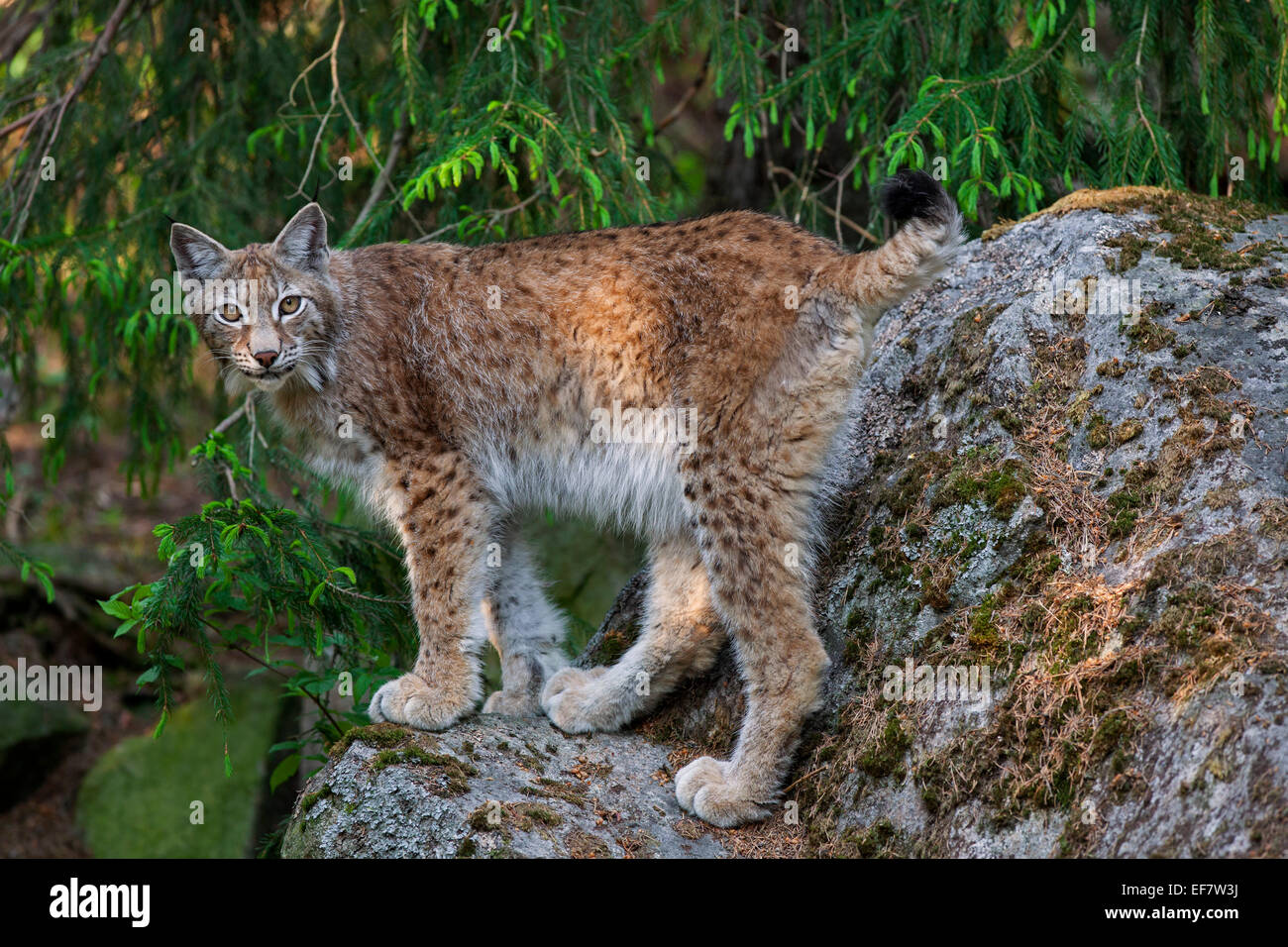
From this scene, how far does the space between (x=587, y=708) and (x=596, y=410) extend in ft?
3.61

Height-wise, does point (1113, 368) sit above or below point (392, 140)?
below

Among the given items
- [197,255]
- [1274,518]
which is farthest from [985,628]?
[197,255]

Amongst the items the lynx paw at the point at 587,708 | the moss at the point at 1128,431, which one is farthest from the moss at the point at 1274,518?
the lynx paw at the point at 587,708

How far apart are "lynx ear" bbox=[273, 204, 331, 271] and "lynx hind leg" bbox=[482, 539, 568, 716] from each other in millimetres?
1336

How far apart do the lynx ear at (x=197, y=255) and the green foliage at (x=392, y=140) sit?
0.44 meters

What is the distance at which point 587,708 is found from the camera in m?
4.26

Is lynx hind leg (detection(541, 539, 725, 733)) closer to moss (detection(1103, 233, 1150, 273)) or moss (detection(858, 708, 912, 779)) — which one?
moss (detection(858, 708, 912, 779))

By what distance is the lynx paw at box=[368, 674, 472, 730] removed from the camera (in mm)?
3945

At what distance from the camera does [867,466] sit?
14.6ft

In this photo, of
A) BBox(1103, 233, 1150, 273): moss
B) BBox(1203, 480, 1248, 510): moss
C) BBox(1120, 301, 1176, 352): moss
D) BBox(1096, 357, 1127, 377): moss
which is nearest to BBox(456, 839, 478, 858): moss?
BBox(1203, 480, 1248, 510): moss

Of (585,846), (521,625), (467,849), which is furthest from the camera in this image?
(521,625)

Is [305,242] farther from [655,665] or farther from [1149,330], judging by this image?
[1149,330]
